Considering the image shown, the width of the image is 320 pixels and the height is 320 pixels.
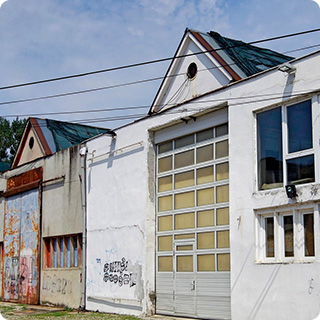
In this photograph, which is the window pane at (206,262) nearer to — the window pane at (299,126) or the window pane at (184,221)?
the window pane at (184,221)

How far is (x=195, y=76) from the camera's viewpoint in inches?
678

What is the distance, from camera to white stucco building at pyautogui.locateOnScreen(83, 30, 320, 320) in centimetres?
1183

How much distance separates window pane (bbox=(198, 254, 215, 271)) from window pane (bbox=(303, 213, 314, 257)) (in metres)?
3.15

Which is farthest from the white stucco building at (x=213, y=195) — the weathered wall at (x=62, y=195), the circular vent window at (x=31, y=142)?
the circular vent window at (x=31, y=142)

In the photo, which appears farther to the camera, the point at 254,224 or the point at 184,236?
the point at 184,236

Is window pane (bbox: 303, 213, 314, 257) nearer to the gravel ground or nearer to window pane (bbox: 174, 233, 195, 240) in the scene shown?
window pane (bbox: 174, 233, 195, 240)

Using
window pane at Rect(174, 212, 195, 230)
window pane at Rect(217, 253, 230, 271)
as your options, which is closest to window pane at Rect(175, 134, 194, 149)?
window pane at Rect(174, 212, 195, 230)

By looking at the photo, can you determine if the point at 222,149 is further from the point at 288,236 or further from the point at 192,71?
the point at 192,71

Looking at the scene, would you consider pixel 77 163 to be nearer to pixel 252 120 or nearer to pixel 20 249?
pixel 20 249

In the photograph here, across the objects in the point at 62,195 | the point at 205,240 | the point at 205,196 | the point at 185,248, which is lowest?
the point at 185,248

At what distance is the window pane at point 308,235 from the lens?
11.5 meters

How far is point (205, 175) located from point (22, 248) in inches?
435

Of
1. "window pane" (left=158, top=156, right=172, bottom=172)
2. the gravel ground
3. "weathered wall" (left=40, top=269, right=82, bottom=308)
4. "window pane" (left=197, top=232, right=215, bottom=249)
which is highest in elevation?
"window pane" (left=158, top=156, right=172, bottom=172)

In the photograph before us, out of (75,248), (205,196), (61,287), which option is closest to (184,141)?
(205,196)
